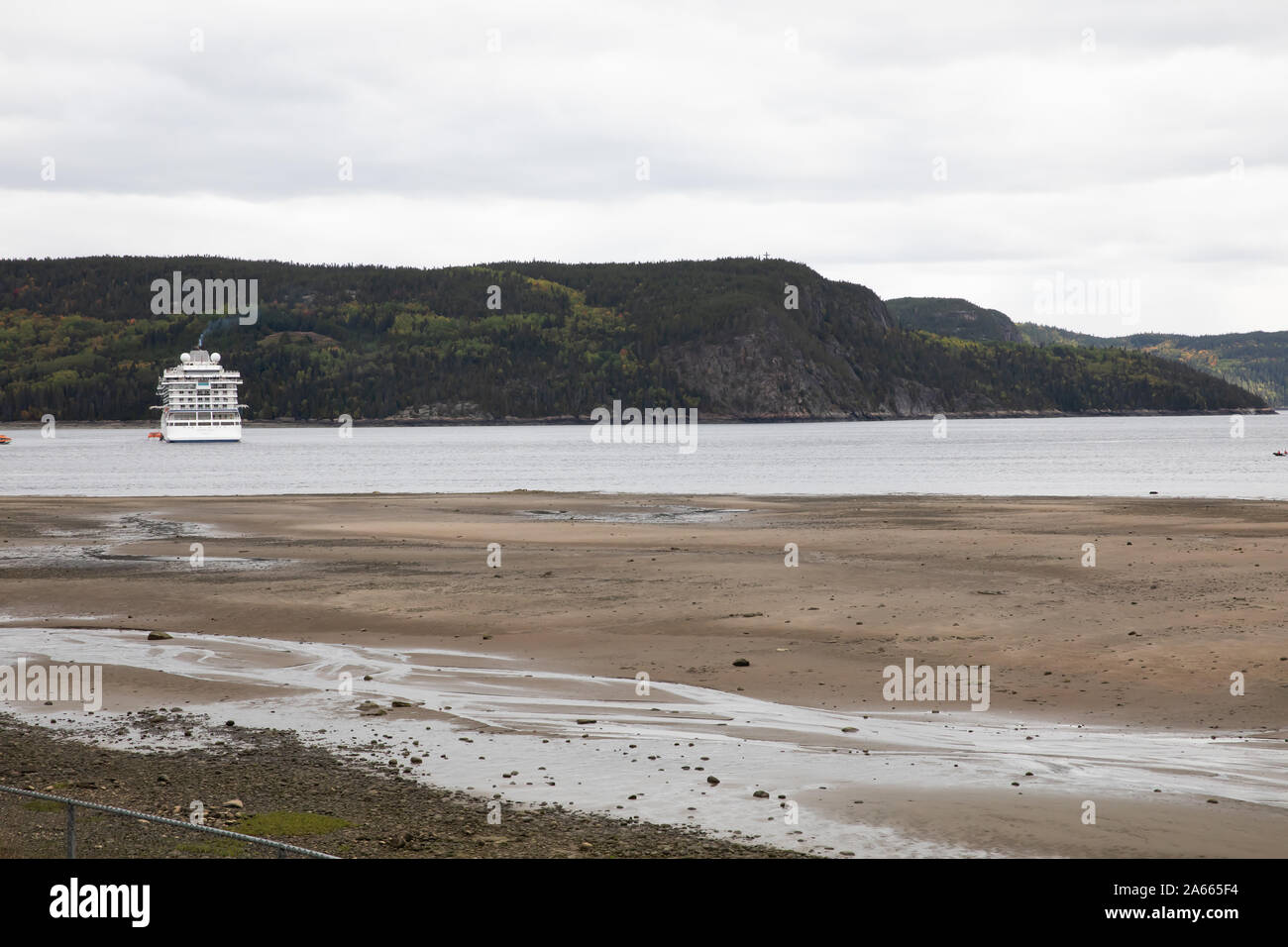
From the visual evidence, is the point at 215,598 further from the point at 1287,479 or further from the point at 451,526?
the point at 1287,479

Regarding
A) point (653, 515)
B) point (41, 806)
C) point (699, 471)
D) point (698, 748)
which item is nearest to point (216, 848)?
point (41, 806)

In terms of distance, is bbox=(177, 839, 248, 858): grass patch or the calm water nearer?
bbox=(177, 839, 248, 858): grass patch

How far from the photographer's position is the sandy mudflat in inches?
529

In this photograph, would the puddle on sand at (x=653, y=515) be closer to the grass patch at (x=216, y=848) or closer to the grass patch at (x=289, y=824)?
the grass patch at (x=289, y=824)

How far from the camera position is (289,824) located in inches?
486

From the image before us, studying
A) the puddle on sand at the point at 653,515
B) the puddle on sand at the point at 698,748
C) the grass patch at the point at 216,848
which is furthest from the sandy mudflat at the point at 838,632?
the grass patch at the point at 216,848

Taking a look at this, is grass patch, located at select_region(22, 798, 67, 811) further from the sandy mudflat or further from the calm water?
the calm water

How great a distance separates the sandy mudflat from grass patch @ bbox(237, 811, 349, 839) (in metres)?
2.64

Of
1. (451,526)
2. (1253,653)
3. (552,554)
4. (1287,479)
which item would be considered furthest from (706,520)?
(1287,479)

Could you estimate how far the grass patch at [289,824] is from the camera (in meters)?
12.1

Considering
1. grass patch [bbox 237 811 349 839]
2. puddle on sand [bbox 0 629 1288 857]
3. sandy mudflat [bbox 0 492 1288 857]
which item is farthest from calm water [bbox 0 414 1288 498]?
grass patch [bbox 237 811 349 839]

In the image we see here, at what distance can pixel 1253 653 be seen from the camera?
803 inches
